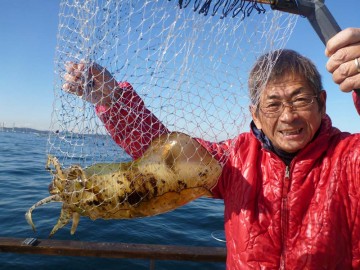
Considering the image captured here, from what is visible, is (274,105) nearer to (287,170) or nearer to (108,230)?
(287,170)

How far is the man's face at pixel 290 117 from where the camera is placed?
2670 millimetres

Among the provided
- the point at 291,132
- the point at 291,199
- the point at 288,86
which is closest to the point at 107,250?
the point at 291,199

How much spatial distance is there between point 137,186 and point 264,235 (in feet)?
4.31

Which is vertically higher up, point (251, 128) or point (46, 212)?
point (251, 128)

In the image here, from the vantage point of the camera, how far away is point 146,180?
7.76 feet

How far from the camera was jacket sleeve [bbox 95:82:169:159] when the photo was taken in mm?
2564

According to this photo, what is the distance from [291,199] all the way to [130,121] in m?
1.65

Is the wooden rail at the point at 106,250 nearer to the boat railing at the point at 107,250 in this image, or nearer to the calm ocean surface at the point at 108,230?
the boat railing at the point at 107,250

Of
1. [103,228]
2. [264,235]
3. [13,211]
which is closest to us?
[264,235]

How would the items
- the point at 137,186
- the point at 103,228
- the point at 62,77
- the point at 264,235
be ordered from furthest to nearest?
the point at 103,228
the point at 264,235
the point at 62,77
the point at 137,186

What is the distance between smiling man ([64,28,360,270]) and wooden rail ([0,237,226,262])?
1.62 metres

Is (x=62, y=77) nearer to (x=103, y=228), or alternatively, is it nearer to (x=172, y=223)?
(x=103, y=228)

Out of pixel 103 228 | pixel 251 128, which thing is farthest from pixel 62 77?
pixel 103 228

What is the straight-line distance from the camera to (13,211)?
10586 mm
